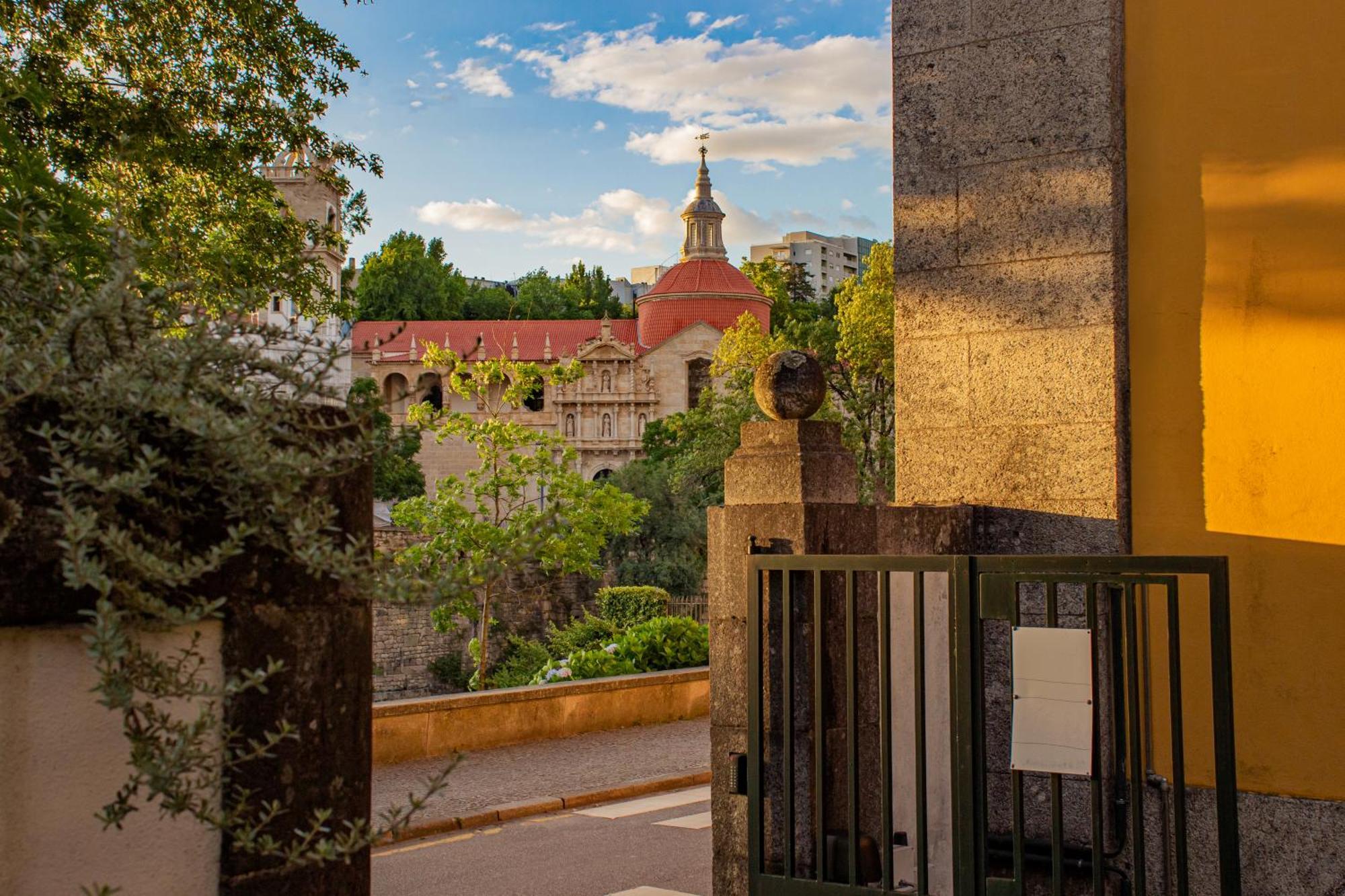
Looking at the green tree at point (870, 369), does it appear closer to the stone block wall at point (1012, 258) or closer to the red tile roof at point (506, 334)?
the stone block wall at point (1012, 258)

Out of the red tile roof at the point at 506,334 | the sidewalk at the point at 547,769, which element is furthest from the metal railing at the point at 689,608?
the red tile roof at the point at 506,334

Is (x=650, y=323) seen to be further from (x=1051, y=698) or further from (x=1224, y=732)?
(x=1224, y=732)

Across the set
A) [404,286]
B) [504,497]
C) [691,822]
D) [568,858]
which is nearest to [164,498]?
[568,858]

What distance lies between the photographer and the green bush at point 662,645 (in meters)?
16.2

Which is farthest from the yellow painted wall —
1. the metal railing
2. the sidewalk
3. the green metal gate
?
the metal railing

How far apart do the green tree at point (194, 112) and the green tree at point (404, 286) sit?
72.6m

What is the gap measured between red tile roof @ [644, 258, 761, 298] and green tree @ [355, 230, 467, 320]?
57.4ft

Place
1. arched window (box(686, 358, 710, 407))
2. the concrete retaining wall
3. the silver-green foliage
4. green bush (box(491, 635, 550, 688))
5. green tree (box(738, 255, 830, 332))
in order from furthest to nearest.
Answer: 1. arched window (box(686, 358, 710, 407))
2. green tree (box(738, 255, 830, 332))
3. green bush (box(491, 635, 550, 688))
4. the concrete retaining wall
5. the silver-green foliage

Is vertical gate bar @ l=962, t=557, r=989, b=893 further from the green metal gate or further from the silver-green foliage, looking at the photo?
the silver-green foliage

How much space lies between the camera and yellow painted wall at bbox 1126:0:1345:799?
5.15 m

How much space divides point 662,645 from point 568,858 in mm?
7604

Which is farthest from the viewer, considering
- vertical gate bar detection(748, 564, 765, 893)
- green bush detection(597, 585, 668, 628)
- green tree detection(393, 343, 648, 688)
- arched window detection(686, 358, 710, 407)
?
arched window detection(686, 358, 710, 407)

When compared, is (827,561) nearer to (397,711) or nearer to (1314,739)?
(1314,739)

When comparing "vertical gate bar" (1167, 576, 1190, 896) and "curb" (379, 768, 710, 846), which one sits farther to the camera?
"curb" (379, 768, 710, 846)
